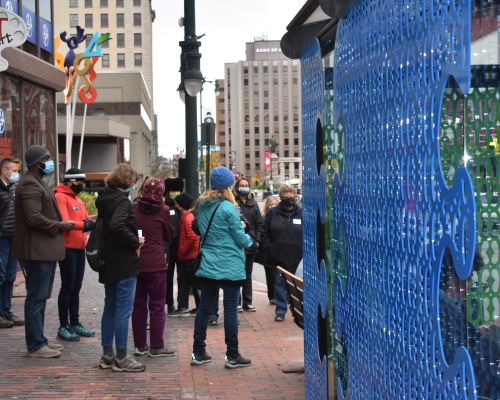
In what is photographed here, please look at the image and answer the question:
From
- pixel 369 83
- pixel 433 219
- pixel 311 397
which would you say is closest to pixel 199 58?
pixel 311 397

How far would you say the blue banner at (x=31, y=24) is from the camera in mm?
18084

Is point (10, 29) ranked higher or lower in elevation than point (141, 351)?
higher

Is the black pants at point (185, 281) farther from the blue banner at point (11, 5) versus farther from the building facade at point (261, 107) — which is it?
the building facade at point (261, 107)

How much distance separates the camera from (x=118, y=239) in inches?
274

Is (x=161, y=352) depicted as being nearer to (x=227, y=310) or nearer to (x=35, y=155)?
(x=227, y=310)

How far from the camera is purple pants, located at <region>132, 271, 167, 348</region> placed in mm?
7676

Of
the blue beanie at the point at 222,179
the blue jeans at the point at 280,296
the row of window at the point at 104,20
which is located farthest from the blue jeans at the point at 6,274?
the row of window at the point at 104,20

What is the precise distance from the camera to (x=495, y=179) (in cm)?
272

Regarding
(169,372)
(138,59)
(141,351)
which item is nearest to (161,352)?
(141,351)

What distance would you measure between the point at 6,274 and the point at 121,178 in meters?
2.78

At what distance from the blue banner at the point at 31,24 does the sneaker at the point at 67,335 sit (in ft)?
37.4

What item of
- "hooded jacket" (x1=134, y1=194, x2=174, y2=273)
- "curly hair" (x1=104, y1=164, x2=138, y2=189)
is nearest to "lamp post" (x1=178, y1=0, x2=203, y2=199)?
"hooded jacket" (x1=134, y1=194, x2=174, y2=273)

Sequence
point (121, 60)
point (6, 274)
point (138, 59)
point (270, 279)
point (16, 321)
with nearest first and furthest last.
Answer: point (6, 274)
point (16, 321)
point (270, 279)
point (121, 60)
point (138, 59)

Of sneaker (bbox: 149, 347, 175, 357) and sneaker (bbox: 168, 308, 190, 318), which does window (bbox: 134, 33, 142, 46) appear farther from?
sneaker (bbox: 149, 347, 175, 357)
